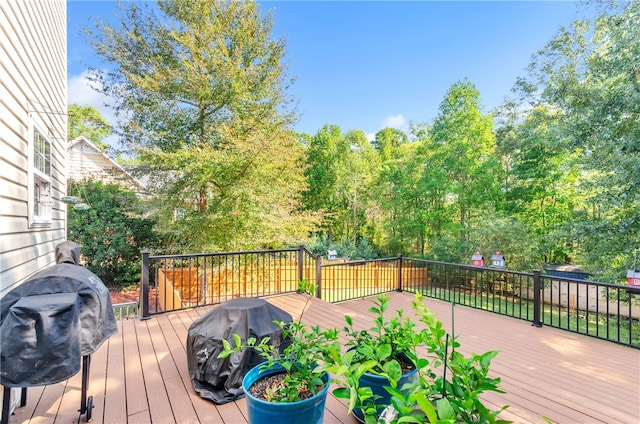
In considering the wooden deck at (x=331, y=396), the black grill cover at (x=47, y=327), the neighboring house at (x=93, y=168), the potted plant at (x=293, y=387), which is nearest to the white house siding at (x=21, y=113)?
the black grill cover at (x=47, y=327)

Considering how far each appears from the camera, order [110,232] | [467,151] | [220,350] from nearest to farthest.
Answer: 1. [220,350]
2. [110,232]
3. [467,151]

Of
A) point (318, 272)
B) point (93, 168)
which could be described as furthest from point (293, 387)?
point (93, 168)

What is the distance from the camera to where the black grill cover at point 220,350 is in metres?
2.12

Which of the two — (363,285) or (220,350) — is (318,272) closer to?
(220,350)

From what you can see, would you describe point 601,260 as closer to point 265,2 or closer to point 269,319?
point 269,319

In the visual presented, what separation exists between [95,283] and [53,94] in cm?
358

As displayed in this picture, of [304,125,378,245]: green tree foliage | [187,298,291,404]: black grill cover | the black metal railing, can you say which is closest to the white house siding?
the black metal railing

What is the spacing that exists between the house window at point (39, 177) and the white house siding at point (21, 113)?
3.2 inches

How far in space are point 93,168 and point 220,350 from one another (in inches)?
517

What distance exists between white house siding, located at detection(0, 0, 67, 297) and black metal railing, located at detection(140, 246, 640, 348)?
124 cm

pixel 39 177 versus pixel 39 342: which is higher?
pixel 39 177

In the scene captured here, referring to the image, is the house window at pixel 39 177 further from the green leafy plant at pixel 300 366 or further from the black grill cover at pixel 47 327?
the green leafy plant at pixel 300 366

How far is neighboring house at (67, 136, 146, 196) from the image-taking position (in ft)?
26.8

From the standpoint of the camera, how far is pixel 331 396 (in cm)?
222
